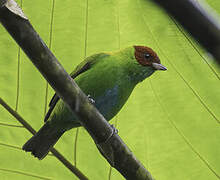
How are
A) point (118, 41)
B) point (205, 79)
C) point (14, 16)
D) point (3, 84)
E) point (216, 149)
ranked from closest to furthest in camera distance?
point (14, 16) < point (205, 79) < point (216, 149) < point (3, 84) < point (118, 41)

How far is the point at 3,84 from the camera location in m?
1.62

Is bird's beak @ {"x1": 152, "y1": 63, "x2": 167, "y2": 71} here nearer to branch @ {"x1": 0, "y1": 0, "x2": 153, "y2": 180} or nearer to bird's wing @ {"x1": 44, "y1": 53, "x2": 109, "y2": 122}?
bird's wing @ {"x1": 44, "y1": 53, "x2": 109, "y2": 122}

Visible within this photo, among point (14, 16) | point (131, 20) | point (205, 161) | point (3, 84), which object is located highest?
point (14, 16)

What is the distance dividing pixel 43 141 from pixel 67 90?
952mm

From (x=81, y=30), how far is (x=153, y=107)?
1.65 ft

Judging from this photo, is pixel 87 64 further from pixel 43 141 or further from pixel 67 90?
pixel 67 90

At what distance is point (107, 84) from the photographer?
1.68 metres

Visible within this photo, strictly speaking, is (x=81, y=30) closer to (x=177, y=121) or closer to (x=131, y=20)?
(x=131, y=20)

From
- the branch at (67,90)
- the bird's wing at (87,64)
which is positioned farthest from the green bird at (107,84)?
the branch at (67,90)

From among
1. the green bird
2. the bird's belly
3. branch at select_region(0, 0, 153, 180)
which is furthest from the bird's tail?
branch at select_region(0, 0, 153, 180)

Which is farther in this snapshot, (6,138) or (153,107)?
(6,138)

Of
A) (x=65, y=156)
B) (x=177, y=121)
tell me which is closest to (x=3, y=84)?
(x=65, y=156)

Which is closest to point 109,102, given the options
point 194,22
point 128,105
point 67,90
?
point 128,105

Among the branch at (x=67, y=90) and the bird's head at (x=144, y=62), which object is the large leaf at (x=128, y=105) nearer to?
the bird's head at (x=144, y=62)
